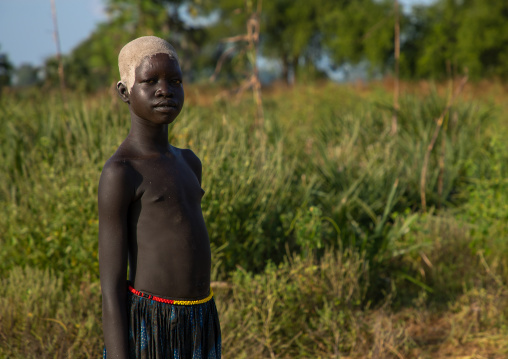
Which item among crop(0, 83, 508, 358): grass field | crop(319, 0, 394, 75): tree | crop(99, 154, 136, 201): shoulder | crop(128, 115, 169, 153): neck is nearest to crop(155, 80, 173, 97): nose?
crop(128, 115, 169, 153): neck

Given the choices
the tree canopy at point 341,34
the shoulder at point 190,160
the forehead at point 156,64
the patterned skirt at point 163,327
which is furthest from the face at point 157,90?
the tree canopy at point 341,34

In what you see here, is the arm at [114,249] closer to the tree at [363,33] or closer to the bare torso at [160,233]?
Answer: the bare torso at [160,233]

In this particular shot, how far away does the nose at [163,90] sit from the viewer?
5.48ft

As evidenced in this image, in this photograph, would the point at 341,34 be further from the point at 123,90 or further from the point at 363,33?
the point at 123,90

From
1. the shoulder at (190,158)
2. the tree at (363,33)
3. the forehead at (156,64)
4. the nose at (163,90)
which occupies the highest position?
the tree at (363,33)

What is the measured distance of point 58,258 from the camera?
12.1ft

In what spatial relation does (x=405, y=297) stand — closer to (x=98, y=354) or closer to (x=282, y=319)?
(x=282, y=319)

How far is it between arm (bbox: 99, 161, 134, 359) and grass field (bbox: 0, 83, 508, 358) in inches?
54.6

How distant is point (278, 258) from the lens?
4039 mm

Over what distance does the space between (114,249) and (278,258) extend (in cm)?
249

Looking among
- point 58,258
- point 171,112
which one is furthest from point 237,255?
point 171,112

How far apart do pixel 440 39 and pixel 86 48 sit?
44402 millimetres

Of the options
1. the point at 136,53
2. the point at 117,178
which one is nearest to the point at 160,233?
the point at 117,178

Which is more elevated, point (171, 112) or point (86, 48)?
point (86, 48)
